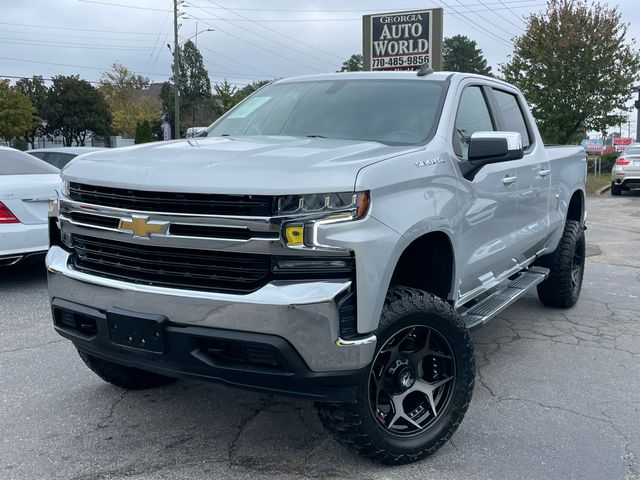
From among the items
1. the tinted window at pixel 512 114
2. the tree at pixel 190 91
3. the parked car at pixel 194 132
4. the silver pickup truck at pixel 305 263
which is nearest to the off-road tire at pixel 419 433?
the silver pickup truck at pixel 305 263

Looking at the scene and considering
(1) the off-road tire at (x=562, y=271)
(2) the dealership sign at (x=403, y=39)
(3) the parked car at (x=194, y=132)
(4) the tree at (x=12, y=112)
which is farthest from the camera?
(4) the tree at (x=12, y=112)

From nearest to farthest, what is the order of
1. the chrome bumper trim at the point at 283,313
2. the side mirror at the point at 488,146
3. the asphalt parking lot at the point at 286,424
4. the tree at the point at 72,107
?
the chrome bumper trim at the point at 283,313, the asphalt parking lot at the point at 286,424, the side mirror at the point at 488,146, the tree at the point at 72,107

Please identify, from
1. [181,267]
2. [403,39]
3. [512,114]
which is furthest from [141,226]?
[403,39]

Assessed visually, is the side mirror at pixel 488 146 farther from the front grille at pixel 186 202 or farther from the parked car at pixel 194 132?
the parked car at pixel 194 132

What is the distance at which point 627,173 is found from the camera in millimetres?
20094

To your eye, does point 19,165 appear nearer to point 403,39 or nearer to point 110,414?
point 110,414

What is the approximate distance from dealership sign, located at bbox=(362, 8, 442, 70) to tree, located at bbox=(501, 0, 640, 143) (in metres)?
11.5

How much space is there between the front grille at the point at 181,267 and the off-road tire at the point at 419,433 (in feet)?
2.04

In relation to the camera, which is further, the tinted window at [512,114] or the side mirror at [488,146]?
the tinted window at [512,114]

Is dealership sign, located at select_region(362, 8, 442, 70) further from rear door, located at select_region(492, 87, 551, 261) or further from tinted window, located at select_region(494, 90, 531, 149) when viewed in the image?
rear door, located at select_region(492, 87, 551, 261)

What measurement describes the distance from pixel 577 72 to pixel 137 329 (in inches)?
1019

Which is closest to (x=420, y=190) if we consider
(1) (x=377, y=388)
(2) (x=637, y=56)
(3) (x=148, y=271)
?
(1) (x=377, y=388)

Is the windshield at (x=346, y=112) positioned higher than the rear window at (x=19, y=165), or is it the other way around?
the windshield at (x=346, y=112)

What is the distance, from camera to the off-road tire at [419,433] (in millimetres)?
2938
